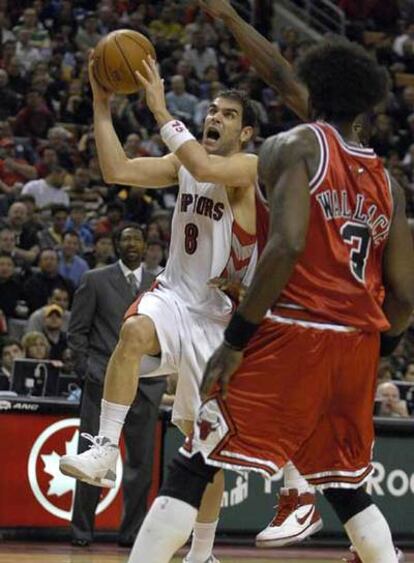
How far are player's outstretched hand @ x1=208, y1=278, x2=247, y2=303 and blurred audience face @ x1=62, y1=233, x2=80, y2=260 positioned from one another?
7.35 metres

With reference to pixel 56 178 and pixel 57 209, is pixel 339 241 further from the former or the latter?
pixel 56 178

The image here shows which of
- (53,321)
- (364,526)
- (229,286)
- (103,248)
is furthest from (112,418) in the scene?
(103,248)

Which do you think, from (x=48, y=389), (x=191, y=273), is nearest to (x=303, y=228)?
(x=191, y=273)

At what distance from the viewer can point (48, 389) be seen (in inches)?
407

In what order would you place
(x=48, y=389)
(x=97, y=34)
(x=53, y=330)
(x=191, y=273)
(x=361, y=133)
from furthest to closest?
(x=97, y=34) → (x=53, y=330) → (x=48, y=389) → (x=191, y=273) → (x=361, y=133)

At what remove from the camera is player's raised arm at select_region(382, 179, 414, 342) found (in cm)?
512

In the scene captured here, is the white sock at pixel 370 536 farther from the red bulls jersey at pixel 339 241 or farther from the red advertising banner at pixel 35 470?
the red advertising banner at pixel 35 470

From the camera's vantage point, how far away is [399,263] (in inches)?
202

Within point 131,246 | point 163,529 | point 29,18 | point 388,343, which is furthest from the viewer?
point 29,18

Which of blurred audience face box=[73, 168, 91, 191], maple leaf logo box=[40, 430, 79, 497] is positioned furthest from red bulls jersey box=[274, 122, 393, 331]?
blurred audience face box=[73, 168, 91, 191]

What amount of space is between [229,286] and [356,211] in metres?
1.81

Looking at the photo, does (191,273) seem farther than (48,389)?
No

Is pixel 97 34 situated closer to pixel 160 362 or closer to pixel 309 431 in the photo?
pixel 160 362

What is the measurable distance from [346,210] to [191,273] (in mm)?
1932
